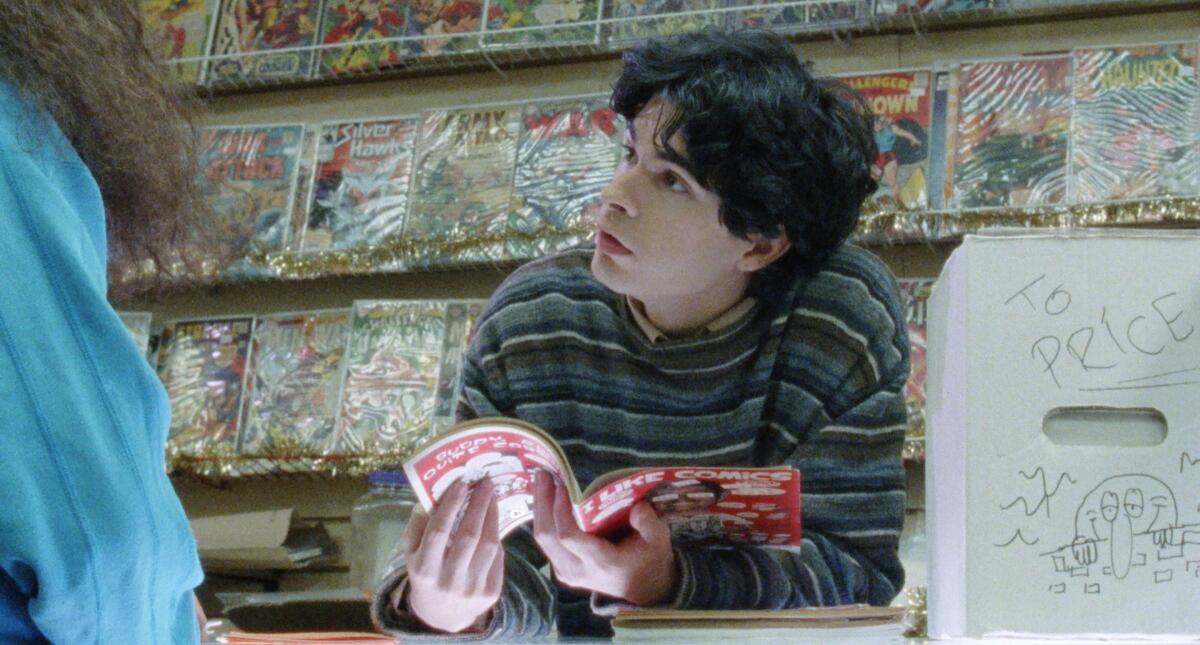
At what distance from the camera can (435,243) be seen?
245 cm

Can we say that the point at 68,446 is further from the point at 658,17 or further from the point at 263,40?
the point at 263,40

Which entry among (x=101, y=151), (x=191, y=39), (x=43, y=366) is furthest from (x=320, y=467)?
(x=43, y=366)

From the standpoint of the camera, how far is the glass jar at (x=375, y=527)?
231cm

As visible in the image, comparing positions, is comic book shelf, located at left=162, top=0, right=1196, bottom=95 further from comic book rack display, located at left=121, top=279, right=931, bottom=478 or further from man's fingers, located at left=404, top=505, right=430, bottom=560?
man's fingers, located at left=404, top=505, right=430, bottom=560

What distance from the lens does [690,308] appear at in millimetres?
1463

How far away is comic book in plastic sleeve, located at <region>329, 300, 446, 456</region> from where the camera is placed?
239cm

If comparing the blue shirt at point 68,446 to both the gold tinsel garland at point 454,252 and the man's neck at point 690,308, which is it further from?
the gold tinsel garland at point 454,252

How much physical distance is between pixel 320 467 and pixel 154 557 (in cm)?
164

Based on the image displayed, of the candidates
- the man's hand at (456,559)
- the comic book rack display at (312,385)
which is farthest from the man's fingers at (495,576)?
the comic book rack display at (312,385)

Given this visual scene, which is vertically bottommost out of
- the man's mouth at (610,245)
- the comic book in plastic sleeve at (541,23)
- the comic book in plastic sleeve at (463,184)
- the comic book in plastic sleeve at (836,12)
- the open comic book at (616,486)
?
the open comic book at (616,486)

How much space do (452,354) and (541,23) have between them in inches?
24.2

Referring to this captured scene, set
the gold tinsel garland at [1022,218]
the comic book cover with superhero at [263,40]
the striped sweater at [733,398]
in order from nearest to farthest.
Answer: the striped sweater at [733,398] → the gold tinsel garland at [1022,218] → the comic book cover with superhero at [263,40]

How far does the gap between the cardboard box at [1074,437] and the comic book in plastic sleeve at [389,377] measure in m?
1.52

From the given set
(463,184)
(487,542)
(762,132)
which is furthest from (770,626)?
(463,184)
